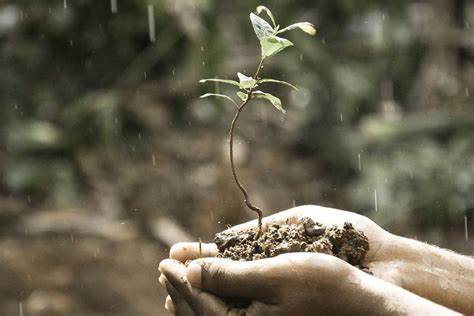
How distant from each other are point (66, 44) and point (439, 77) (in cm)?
356

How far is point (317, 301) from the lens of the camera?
5.04 feet

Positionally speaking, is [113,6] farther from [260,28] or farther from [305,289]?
[305,289]

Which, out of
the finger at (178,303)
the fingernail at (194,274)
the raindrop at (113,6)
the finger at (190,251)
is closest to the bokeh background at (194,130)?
the raindrop at (113,6)

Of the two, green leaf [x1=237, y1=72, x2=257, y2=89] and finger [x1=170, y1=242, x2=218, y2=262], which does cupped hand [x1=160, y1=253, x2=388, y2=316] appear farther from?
green leaf [x1=237, y1=72, x2=257, y2=89]

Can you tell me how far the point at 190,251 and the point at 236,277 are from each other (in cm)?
37

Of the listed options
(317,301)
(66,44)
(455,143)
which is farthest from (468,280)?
(66,44)

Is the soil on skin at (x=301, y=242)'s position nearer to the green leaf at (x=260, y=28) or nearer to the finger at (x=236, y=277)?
the finger at (x=236, y=277)

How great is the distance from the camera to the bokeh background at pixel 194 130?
16.9 ft

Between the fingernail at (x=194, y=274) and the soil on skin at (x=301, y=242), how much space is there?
0.14m

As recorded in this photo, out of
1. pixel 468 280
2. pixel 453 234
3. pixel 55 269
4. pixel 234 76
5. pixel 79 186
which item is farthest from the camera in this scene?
pixel 234 76

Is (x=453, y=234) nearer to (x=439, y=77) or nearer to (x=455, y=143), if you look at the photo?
(x=455, y=143)

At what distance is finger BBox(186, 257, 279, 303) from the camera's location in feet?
4.99

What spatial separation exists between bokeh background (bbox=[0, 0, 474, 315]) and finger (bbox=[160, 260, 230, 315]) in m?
3.05

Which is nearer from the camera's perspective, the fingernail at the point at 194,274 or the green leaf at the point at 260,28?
the fingernail at the point at 194,274
